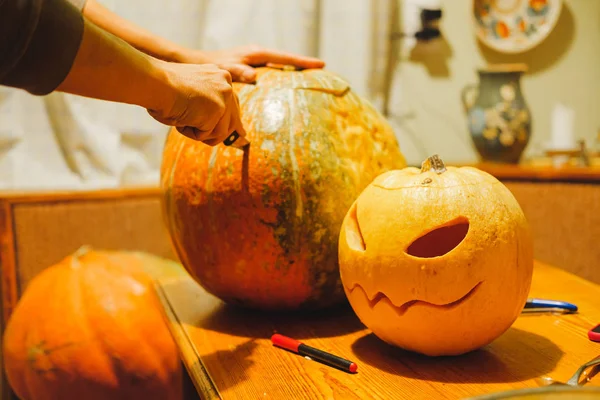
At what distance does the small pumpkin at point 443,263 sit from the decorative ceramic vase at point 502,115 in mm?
1411

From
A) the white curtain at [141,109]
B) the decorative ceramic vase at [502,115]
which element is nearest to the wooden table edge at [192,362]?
the white curtain at [141,109]

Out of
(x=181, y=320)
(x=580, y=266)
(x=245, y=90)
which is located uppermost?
(x=245, y=90)

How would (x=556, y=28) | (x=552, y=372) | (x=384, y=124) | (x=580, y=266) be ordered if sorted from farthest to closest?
(x=556, y=28) < (x=580, y=266) < (x=384, y=124) < (x=552, y=372)

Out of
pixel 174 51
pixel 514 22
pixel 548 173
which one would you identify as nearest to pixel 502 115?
pixel 548 173

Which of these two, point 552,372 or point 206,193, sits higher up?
point 206,193

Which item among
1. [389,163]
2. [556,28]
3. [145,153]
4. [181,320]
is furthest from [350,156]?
[556,28]

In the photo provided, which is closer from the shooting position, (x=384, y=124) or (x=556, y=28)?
(x=384, y=124)

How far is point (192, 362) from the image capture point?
70 centimetres

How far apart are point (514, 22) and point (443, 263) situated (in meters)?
1.94

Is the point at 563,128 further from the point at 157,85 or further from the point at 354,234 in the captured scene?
the point at 157,85

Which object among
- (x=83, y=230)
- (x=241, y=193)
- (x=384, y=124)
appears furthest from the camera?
(x=83, y=230)

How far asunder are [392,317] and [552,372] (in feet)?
0.59

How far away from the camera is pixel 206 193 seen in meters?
0.80

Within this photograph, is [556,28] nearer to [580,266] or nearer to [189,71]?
[580,266]
